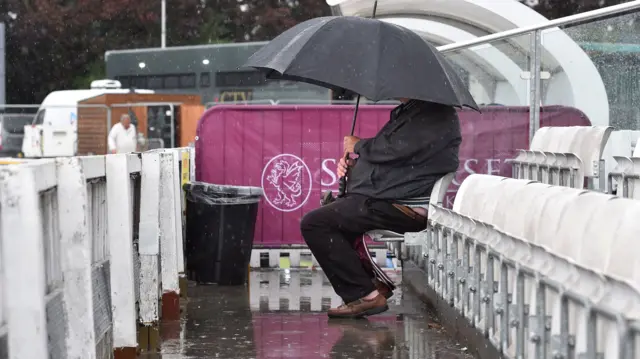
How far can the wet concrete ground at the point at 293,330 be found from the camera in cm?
763

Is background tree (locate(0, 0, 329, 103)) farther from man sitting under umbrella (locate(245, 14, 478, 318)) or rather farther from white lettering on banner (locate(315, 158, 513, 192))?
man sitting under umbrella (locate(245, 14, 478, 318))

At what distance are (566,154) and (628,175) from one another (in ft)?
3.65

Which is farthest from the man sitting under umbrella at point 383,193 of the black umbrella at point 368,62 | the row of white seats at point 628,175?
the row of white seats at point 628,175

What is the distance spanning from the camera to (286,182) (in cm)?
1257

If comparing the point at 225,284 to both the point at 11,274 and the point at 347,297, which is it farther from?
the point at 11,274

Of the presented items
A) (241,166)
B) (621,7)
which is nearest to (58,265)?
(621,7)

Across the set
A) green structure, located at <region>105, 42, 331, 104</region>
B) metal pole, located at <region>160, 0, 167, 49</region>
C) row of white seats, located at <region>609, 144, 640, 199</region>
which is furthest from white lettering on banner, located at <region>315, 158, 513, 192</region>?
metal pole, located at <region>160, 0, 167, 49</region>

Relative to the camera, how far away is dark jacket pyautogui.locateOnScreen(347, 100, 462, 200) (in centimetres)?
864

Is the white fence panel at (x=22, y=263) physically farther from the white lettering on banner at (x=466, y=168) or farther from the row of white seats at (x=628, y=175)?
the white lettering on banner at (x=466, y=168)

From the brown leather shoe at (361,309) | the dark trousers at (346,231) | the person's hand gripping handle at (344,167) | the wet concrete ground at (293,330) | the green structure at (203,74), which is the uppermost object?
the green structure at (203,74)

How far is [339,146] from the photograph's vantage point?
1259cm

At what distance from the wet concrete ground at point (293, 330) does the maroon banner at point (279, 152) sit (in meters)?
1.93

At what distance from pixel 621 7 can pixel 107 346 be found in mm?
4183

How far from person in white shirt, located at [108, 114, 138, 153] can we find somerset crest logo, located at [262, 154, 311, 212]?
1580 cm
